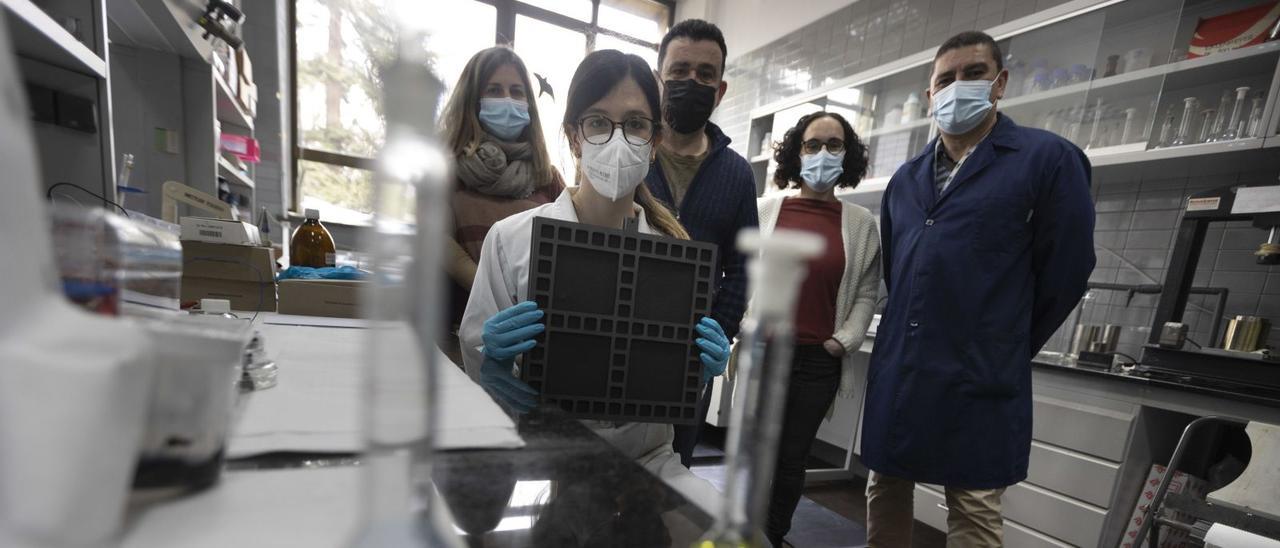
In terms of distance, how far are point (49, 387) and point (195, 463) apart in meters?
0.12

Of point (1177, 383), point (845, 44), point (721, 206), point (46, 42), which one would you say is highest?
point (845, 44)

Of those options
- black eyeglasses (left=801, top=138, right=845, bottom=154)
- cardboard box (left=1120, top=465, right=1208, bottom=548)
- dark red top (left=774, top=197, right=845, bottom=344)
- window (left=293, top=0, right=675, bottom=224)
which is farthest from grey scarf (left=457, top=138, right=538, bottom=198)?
cardboard box (left=1120, top=465, right=1208, bottom=548)

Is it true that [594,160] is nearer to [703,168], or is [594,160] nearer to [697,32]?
[703,168]

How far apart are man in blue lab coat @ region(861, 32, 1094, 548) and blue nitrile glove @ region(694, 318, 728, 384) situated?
0.82 m

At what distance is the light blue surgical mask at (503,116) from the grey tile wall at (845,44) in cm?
201

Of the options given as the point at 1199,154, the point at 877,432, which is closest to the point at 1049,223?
the point at 877,432

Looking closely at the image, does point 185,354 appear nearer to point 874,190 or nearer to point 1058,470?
point 1058,470

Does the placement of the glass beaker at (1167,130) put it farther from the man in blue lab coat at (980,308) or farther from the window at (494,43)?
the window at (494,43)

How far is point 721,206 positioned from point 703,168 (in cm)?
12

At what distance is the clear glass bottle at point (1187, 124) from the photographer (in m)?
1.70

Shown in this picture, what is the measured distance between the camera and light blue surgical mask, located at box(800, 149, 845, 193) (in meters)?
1.74

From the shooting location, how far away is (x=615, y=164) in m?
0.91

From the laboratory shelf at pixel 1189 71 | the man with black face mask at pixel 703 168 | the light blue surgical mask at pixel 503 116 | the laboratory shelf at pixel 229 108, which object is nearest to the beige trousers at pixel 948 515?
the man with black face mask at pixel 703 168

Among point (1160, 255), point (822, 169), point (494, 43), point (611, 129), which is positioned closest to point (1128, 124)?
point (1160, 255)
